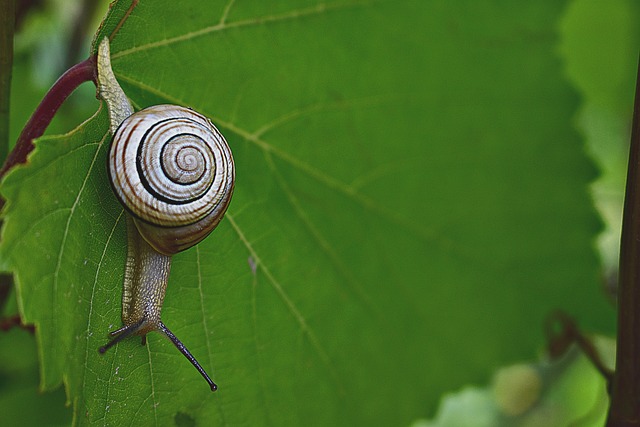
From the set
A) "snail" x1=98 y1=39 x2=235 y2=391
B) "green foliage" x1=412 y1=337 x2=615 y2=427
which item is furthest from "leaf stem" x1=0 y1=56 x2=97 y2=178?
"green foliage" x1=412 y1=337 x2=615 y2=427

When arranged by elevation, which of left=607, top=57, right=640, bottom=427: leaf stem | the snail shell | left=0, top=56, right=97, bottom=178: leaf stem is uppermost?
left=0, top=56, right=97, bottom=178: leaf stem

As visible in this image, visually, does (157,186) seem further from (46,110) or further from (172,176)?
(46,110)

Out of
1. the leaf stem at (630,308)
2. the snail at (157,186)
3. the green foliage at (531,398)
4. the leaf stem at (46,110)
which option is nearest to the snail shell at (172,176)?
the snail at (157,186)

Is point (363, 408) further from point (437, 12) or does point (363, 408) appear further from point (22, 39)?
point (22, 39)

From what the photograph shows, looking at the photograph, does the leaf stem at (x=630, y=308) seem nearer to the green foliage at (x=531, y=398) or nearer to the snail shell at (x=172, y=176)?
the snail shell at (x=172, y=176)

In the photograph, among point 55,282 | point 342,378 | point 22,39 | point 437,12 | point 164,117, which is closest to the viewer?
point 55,282

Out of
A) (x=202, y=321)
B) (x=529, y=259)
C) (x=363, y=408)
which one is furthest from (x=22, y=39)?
(x=529, y=259)

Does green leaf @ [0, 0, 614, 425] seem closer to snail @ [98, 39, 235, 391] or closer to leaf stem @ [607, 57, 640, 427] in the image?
snail @ [98, 39, 235, 391]
